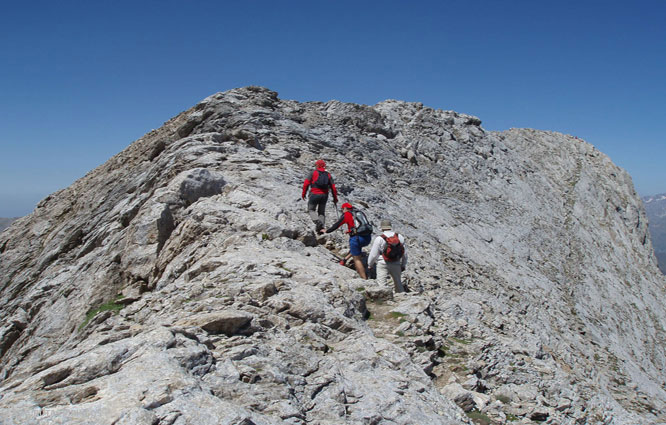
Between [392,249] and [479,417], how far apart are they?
5.10 m

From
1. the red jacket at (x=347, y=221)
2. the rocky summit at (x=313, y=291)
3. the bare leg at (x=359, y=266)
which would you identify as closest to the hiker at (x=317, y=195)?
the rocky summit at (x=313, y=291)

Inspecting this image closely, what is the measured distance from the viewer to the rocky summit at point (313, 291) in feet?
20.6

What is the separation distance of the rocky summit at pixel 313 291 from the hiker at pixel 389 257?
800 millimetres

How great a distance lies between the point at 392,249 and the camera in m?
12.3

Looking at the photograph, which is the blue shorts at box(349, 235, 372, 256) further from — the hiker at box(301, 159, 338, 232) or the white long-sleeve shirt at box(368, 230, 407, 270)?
the hiker at box(301, 159, 338, 232)

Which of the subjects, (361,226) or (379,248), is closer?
(379,248)

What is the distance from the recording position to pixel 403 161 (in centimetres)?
2816

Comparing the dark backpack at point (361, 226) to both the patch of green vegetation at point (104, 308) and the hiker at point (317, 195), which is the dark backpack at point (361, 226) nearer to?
the hiker at point (317, 195)

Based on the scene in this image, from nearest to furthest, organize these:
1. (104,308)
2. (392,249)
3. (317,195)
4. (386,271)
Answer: (392,249), (104,308), (386,271), (317,195)

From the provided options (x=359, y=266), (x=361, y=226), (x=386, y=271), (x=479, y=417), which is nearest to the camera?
(x=479, y=417)

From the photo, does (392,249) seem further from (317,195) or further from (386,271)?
(317,195)

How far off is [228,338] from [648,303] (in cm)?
3344

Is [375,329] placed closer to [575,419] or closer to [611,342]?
[575,419]

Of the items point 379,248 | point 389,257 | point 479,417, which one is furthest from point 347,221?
point 479,417
